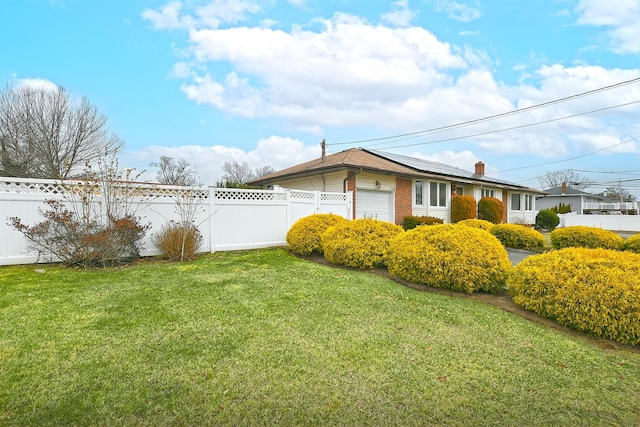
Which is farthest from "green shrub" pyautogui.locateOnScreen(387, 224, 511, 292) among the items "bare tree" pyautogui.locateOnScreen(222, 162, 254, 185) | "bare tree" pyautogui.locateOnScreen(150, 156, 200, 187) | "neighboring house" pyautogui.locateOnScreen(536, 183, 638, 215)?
"neighboring house" pyautogui.locateOnScreen(536, 183, 638, 215)

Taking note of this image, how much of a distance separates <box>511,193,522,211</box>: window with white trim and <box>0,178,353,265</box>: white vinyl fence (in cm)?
1807

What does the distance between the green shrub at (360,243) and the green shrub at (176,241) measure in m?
3.20

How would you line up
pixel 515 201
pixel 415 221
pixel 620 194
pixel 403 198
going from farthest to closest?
pixel 620 194
pixel 515 201
pixel 403 198
pixel 415 221

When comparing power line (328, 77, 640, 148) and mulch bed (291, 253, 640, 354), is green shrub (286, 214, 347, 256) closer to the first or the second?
mulch bed (291, 253, 640, 354)

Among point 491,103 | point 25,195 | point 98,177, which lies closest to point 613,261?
point 98,177

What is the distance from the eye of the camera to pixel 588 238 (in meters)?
9.06

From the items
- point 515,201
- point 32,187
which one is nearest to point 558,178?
point 515,201

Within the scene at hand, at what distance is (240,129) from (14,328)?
35.8 feet

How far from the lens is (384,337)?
318cm

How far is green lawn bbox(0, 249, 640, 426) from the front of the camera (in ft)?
6.75

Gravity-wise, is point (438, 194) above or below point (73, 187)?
above

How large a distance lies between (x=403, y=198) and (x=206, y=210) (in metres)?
9.84

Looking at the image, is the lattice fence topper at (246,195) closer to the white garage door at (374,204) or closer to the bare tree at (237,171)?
the white garage door at (374,204)

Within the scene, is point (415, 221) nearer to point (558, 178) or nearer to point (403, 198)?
point (403, 198)
